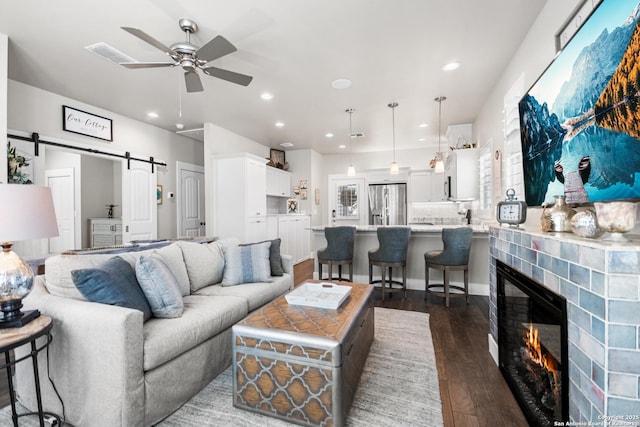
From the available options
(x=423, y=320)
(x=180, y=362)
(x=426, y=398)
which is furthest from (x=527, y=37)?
(x=180, y=362)

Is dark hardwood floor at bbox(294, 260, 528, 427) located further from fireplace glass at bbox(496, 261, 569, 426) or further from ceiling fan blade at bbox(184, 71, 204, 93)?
ceiling fan blade at bbox(184, 71, 204, 93)

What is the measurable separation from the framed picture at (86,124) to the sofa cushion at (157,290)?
11.1 feet

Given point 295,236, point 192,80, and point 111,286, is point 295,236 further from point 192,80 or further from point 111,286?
point 111,286

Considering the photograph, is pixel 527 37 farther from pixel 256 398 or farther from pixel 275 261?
pixel 256 398

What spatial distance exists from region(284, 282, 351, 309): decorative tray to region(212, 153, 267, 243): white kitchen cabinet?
120 inches

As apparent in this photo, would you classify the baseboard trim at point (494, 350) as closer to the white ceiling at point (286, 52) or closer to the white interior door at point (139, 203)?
the white ceiling at point (286, 52)

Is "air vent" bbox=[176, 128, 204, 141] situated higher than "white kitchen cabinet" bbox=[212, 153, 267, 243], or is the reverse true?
"air vent" bbox=[176, 128, 204, 141]

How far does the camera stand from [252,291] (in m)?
2.48

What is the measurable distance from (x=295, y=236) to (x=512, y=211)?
5.22 meters

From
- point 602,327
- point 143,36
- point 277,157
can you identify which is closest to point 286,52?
point 143,36

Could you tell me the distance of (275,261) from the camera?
9.87 feet

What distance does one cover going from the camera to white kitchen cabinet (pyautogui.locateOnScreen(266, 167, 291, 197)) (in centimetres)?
640

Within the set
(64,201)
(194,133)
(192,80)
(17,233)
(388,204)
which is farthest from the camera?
(388,204)

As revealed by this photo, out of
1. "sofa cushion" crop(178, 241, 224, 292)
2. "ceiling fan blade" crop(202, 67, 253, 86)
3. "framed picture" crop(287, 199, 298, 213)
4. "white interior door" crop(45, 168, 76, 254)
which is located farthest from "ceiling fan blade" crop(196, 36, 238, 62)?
"framed picture" crop(287, 199, 298, 213)
